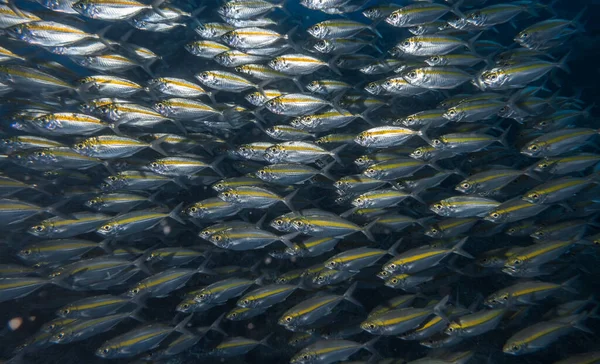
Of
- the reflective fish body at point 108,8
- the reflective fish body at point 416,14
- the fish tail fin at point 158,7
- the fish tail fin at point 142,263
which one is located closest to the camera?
the reflective fish body at point 108,8

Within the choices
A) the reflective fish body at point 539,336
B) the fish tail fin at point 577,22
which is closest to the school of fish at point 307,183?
the reflective fish body at point 539,336

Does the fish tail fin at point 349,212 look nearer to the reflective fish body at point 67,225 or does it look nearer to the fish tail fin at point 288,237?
the fish tail fin at point 288,237

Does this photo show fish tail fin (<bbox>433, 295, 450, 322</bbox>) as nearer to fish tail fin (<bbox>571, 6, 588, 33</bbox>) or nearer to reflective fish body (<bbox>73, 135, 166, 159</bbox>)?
reflective fish body (<bbox>73, 135, 166, 159</bbox>)

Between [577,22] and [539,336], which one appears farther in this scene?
[577,22]

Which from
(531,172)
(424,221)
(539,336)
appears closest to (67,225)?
(424,221)

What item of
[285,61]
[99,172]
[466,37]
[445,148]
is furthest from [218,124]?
[466,37]

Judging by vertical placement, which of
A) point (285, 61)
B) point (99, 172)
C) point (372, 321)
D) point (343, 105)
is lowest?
point (372, 321)

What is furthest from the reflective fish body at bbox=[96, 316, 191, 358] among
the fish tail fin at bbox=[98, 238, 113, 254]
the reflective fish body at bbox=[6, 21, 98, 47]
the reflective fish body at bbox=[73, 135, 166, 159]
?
the reflective fish body at bbox=[6, 21, 98, 47]

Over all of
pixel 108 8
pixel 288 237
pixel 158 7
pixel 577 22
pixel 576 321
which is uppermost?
pixel 577 22

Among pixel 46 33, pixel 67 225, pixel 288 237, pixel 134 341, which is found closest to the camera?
pixel 46 33

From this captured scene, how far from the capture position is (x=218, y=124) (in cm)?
557

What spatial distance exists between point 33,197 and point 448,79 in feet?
23.1

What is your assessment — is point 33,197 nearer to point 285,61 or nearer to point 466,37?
point 285,61

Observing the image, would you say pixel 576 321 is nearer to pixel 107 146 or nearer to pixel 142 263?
pixel 142 263
